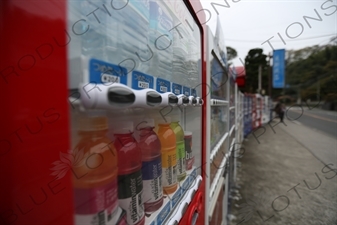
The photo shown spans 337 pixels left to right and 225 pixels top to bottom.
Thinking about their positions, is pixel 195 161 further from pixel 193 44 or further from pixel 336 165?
pixel 336 165

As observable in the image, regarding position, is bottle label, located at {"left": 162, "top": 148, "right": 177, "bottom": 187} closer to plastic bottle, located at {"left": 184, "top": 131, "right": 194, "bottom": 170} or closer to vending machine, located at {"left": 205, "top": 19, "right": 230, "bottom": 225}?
plastic bottle, located at {"left": 184, "top": 131, "right": 194, "bottom": 170}

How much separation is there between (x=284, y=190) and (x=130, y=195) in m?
3.16

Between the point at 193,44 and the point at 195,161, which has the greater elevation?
the point at 193,44

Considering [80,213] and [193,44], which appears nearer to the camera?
[80,213]

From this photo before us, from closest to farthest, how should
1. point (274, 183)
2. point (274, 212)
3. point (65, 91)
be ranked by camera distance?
point (65, 91) → point (274, 212) → point (274, 183)

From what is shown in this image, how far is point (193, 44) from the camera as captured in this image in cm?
111

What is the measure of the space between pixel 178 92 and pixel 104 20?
0.41 metres

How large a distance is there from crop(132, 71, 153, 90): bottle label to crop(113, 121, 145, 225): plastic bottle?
136 mm

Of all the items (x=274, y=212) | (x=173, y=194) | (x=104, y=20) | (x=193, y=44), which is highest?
(x=193, y=44)

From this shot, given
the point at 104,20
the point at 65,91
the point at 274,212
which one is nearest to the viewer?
the point at 65,91

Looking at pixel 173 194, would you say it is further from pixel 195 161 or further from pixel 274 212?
pixel 274 212

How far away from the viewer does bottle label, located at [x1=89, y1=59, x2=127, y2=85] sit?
1.23 feet

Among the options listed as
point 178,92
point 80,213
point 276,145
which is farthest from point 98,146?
point 276,145

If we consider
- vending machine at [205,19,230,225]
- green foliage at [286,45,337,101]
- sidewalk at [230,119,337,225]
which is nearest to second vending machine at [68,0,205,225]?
vending machine at [205,19,230,225]
